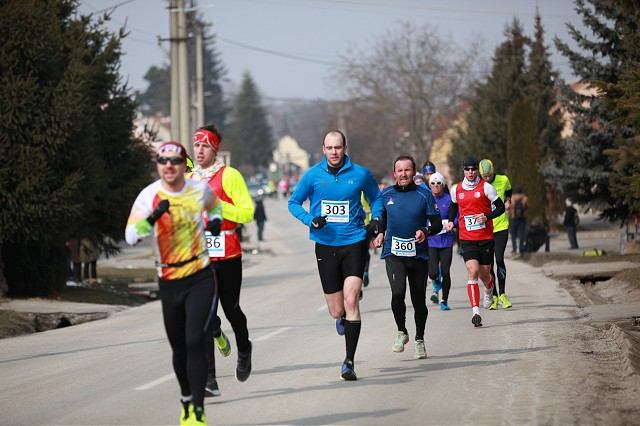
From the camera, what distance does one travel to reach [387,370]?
458 inches

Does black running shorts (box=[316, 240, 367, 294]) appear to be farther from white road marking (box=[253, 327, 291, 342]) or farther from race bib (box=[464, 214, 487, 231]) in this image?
race bib (box=[464, 214, 487, 231])

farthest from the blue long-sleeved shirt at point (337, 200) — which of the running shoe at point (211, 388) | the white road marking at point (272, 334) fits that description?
the white road marking at point (272, 334)

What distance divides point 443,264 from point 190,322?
1007 centimetres

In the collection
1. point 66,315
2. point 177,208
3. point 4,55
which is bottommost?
point 66,315

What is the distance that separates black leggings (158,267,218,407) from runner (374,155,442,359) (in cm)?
415

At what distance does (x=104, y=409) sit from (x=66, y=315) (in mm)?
11698

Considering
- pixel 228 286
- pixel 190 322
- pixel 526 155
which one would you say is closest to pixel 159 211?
pixel 190 322

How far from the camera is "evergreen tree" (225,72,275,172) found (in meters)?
170

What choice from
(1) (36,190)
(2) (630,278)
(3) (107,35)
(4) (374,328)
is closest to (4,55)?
(1) (36,190)

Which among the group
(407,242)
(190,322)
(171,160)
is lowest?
(190,322)

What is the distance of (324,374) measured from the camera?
1142cm

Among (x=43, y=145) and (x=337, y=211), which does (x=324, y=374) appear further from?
(x=43, y=145)

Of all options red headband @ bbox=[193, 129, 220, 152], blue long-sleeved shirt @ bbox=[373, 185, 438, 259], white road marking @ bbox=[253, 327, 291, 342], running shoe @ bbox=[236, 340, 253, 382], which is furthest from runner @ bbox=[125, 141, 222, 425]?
white road marking @ bbox=[253, 327, 291, 342]

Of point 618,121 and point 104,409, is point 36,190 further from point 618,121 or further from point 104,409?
point 104,409
